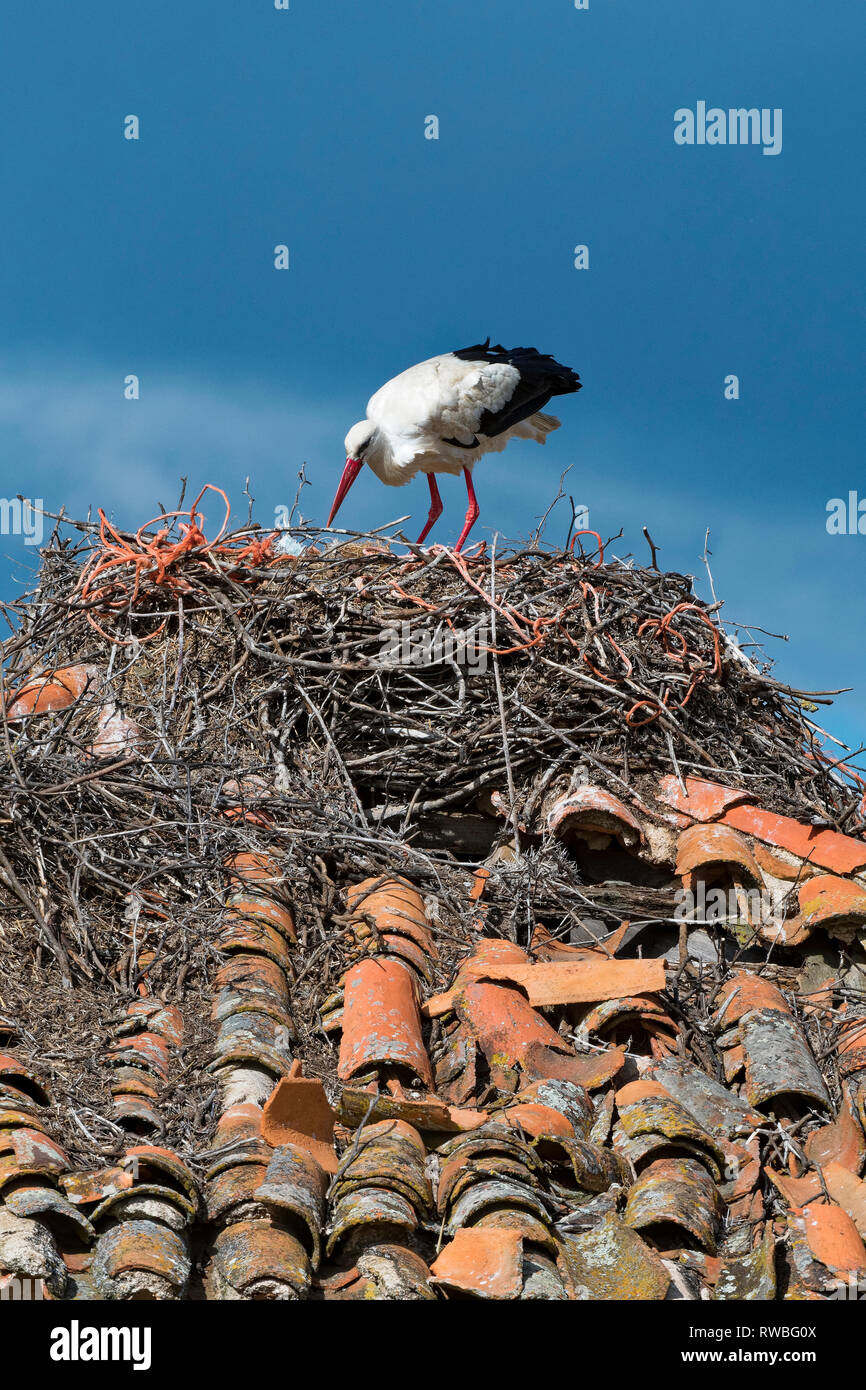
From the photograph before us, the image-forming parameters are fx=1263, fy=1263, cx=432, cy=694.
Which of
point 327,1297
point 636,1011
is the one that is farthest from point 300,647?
point 327,1297

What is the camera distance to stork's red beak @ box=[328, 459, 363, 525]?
8.43m

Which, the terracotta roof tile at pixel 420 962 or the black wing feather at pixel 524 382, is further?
the black wing feather at pixel 524 382

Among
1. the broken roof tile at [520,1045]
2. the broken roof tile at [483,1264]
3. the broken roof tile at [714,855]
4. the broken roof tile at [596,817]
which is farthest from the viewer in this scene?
the broken roof tile at [596,817]

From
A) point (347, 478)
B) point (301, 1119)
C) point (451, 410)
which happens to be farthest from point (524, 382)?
point (301, 1119)

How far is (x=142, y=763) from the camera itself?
4.80 meters

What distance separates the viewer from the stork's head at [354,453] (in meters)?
8.12

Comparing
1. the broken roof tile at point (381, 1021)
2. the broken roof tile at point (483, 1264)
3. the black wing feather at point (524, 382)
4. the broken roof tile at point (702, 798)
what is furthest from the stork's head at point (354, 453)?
the broken roof tile at point (483, 1264)

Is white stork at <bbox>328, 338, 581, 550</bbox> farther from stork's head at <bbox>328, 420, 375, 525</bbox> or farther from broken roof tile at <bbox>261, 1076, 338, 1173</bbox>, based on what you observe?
broken roof tile at <bbox>261, 1076, 338, 1173</bbox>

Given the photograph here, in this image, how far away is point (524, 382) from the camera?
812 cm

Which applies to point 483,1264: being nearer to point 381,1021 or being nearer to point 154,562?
point 381,1021

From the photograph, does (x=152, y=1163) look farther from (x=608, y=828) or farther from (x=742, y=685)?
(x=742, y=685)

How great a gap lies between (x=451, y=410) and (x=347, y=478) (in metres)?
0.99

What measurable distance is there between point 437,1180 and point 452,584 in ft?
11.2

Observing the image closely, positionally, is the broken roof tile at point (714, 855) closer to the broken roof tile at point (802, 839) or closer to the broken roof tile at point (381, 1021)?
the broken roof tile at point (802, 839)
